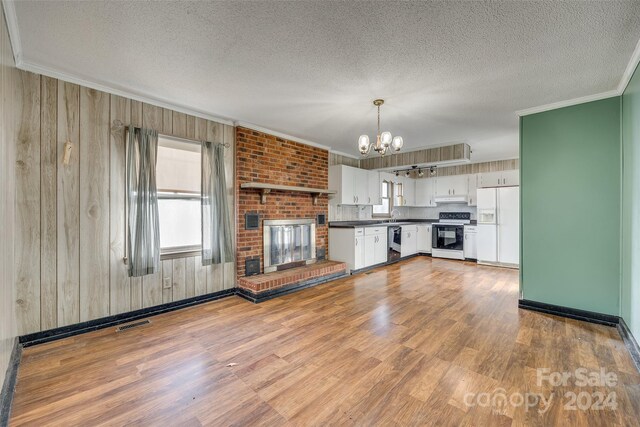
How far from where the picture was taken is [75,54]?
2227 mm

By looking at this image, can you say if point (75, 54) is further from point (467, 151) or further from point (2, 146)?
point (467, 151)

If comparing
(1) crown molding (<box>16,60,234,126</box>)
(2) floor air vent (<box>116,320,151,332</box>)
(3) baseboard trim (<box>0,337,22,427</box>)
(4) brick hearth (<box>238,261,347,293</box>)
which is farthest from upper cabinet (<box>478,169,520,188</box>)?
(3) baseboard trim (<box>0,337,22,427</box>)

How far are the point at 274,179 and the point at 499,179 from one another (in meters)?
5.37

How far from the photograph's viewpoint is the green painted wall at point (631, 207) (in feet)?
7.36

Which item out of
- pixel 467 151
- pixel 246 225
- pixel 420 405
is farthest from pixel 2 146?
pixel 467 151

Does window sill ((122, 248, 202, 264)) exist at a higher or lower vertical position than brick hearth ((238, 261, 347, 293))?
higher

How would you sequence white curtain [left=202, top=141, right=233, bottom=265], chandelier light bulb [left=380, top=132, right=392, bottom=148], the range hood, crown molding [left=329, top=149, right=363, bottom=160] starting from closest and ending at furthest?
1. chandelier light bulb [left=380, top=132, right=392, bottom=148]
2. white curtain [left=202, top=141, right=233, bottom=265]
3. crown molding [left=329, top=149, right=363, bottom=160]
4. the range hood

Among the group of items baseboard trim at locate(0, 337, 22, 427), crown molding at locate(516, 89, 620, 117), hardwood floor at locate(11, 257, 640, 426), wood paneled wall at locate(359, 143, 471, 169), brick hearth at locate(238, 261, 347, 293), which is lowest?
hardwood floor at locate(11, 257, 640, 426)

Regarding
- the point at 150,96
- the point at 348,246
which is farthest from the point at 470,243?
the point at 150,96

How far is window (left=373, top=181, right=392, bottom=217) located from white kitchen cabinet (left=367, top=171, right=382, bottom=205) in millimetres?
331

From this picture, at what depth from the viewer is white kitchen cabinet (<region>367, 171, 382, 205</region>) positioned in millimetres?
6102

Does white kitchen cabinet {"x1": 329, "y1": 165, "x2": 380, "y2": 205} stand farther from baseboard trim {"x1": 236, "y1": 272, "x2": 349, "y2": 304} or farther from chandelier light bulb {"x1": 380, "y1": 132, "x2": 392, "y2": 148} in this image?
chandelier light bulb {"x1": 380, "y1": 132, "x2": 392, "y2": 148}

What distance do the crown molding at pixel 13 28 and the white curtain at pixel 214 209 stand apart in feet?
5.48

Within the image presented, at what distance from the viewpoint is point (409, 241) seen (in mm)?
6750
